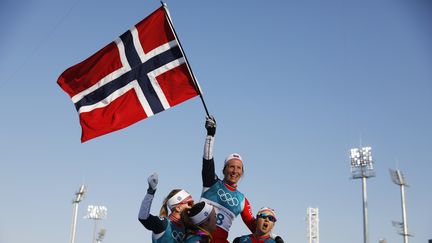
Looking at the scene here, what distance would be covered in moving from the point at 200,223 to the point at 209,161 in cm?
154

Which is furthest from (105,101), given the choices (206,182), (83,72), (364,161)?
(364,161)

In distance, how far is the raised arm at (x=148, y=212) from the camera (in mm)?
7605

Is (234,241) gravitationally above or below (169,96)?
below

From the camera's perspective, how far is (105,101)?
10.9 metres

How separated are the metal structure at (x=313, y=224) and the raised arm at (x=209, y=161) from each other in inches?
2647

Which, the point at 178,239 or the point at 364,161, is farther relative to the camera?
the point at 364,161

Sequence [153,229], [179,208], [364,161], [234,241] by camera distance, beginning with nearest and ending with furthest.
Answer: [153,229] → [179,208] → [234,241] → [364,161]

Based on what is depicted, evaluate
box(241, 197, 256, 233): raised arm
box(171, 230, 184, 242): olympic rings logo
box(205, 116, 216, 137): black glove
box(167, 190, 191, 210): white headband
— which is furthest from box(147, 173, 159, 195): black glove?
box(241, 197, 256, 233): raised arm

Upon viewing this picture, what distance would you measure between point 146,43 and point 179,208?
374 centimetres

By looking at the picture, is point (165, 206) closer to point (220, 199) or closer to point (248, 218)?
point (220, 199)

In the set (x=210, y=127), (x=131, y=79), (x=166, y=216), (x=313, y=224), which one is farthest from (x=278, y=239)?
(x=313, y=224)

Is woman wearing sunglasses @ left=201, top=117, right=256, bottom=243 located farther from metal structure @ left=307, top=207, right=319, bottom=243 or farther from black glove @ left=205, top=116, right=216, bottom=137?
metal structure @ left=307, top=207, right=319, bottom=243

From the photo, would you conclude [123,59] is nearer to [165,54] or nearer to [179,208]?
[165,54]

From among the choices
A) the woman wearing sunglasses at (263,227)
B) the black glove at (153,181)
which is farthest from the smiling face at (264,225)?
the black glove at (153,181)
